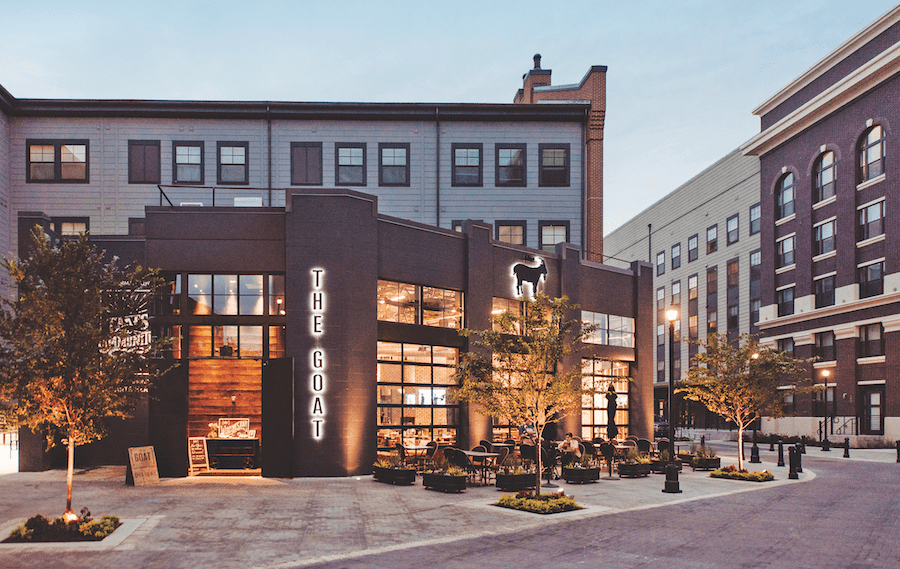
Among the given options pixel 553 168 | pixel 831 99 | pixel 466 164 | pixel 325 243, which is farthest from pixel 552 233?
pixel 831 99

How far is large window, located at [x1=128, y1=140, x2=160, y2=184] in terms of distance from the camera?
35688mm

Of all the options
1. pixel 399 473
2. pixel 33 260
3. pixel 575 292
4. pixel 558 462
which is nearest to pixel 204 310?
pixel 399 473

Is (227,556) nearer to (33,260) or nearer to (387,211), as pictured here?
(33,260)

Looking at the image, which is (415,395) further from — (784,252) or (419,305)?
(784,252)

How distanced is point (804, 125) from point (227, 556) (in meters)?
59.7

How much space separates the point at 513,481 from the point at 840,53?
48.9 metres

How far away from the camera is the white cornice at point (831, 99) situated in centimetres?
4909

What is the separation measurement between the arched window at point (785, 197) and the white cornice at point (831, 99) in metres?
3.19

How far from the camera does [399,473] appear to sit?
2327 cm

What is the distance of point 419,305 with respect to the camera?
28.8 m

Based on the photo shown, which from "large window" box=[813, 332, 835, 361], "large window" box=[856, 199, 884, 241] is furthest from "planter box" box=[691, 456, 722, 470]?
"large window" box=[813, 332, 835, 361]

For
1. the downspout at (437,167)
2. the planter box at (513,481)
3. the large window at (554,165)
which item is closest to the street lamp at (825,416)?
the large window at (554,165)

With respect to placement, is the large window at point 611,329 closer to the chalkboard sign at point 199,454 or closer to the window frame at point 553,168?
the window frame at point 553,168

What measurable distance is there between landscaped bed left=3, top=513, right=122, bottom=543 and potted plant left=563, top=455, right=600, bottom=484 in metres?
14.5
